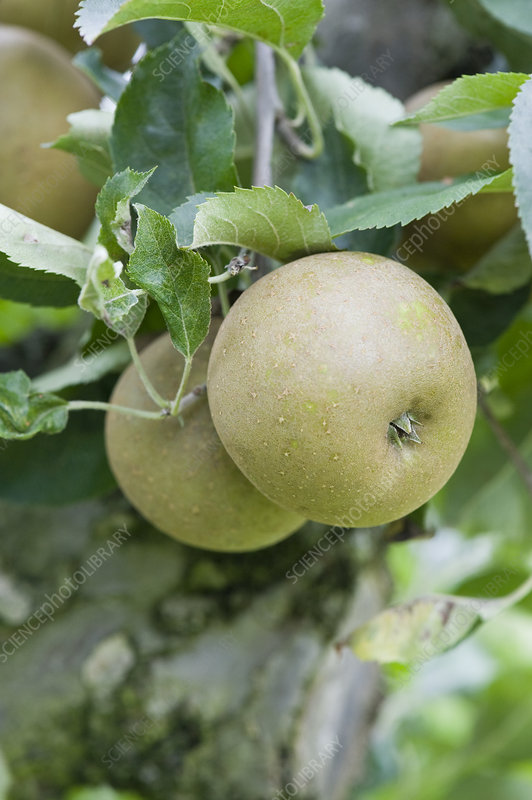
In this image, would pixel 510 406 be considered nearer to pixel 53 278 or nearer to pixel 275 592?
pixel 275 592

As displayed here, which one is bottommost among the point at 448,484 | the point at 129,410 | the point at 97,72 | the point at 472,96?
the point at 448,484

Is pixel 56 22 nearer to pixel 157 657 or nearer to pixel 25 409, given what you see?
pixel 25 409

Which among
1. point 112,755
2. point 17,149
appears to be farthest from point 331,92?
point 112,755

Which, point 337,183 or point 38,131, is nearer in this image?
point 337,183

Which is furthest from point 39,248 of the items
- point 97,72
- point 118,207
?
point 97,72

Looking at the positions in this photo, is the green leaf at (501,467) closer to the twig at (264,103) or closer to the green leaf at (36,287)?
the twig at (264,103)

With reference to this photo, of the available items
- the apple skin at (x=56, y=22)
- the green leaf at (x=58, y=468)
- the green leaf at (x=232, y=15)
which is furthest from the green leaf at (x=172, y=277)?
the apple skin at (x=56, y=22)
